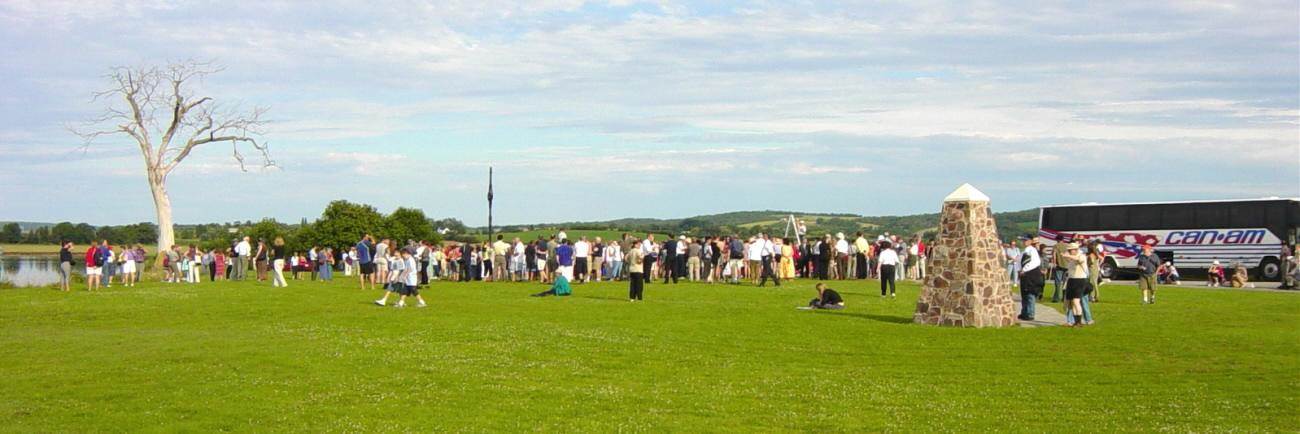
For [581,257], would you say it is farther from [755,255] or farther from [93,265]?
[93,265]

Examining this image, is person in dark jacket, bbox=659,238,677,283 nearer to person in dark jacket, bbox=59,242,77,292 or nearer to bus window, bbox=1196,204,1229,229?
person in dark jacket, bbox=59,242,77,292

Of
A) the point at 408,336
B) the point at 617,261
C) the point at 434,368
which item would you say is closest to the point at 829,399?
the point at 434,368

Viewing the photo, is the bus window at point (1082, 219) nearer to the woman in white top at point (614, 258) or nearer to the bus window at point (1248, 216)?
the bus window at point (1248, 216)

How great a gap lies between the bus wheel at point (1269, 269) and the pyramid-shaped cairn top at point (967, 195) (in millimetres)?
25023

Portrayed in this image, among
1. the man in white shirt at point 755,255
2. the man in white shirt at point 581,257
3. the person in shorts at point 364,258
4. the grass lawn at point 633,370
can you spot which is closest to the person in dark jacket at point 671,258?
the man in white shirt at point 755,255

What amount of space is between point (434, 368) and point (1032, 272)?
12.0m

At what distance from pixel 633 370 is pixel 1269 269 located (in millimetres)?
34344

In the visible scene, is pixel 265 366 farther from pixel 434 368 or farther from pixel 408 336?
pixel 408 336

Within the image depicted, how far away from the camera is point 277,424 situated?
37.2 feet

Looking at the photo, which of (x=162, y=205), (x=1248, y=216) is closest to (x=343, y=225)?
(x=162, y=205)

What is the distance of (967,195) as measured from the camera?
21406 millimetres

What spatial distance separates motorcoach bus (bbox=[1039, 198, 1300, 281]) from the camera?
135 feet

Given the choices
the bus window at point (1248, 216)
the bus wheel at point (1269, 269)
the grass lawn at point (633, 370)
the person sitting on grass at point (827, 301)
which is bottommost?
the grass lawn at point (633, 370)

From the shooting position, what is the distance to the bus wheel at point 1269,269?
40916 millimetres
